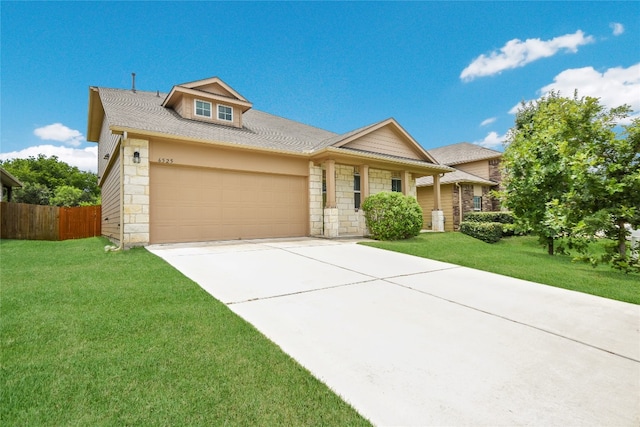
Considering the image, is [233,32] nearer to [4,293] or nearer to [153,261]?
[153,261]

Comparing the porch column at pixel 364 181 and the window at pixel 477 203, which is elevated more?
the porch column at pixel 364 181

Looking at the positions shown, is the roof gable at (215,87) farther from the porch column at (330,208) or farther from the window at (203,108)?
the porch column at (330,208)

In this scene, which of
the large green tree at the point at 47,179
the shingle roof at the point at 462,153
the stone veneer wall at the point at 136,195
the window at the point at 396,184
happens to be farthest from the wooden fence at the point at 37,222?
the shingle roof at the point at 462,153

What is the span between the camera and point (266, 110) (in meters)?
15.9

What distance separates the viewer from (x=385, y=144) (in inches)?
513

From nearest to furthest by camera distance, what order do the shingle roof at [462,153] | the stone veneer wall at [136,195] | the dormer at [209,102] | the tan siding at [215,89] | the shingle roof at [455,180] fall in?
1. the stone veneer wall at [136,195]
2. the dormer at [209,102]
3. the tan siding at [215,89]
4. the shingle roof at [455,180]
5. the shingle roof at [462,153]

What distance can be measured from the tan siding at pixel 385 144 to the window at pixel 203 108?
571 cm

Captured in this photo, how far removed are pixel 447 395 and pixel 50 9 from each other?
1595cm

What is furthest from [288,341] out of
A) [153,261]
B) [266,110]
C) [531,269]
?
[266,110]

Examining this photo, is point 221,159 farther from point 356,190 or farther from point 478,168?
point 478,168

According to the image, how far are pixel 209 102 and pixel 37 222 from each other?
982 cm

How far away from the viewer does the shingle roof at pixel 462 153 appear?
19636 mm

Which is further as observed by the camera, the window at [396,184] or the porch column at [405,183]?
the window at [396,184]

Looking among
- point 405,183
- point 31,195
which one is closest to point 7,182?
point 31,195
